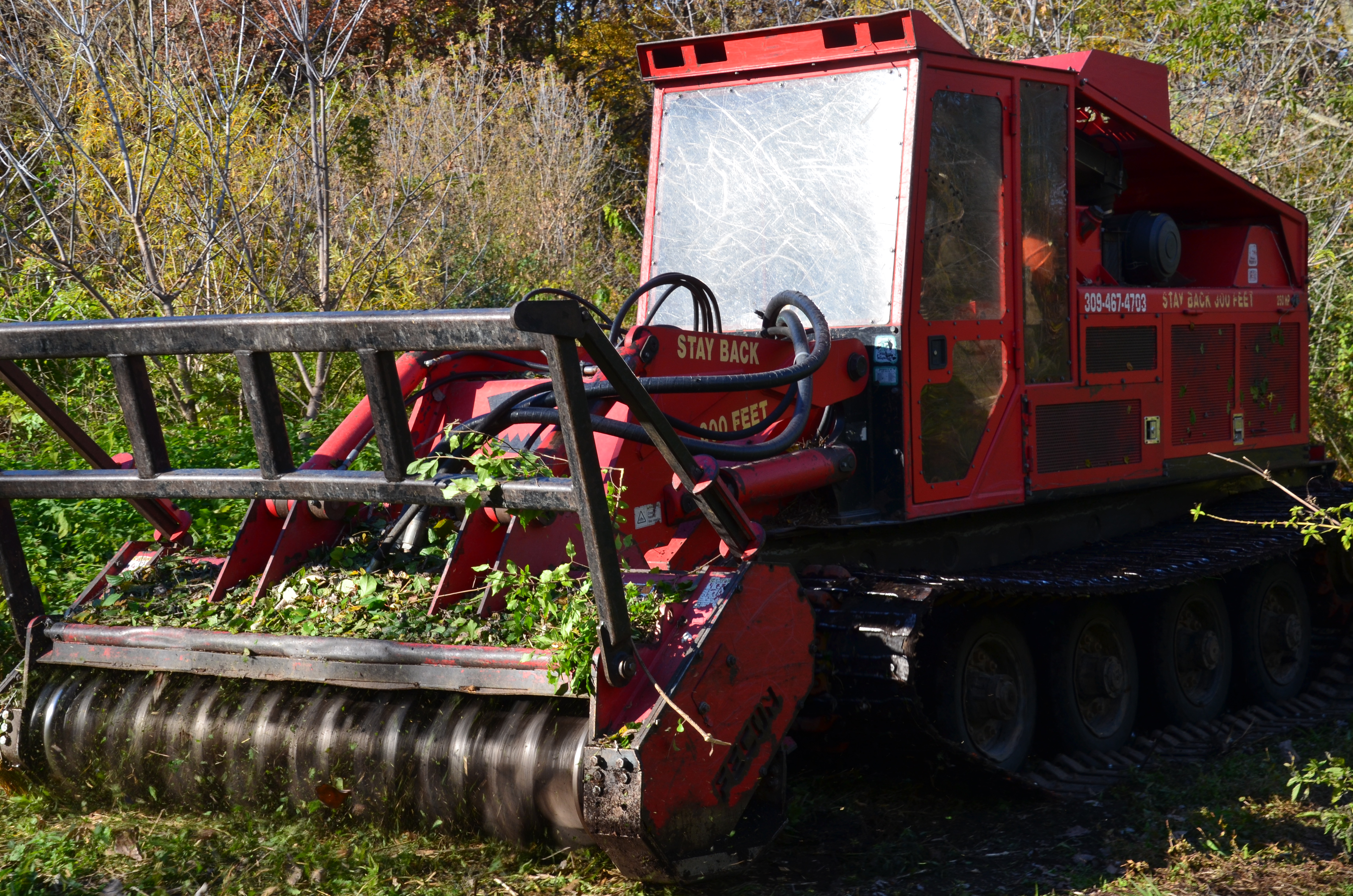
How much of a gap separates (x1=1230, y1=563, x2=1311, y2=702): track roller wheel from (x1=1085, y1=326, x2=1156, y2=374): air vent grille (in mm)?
1402

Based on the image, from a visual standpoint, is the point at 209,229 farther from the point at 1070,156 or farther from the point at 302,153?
the point at 1070,156

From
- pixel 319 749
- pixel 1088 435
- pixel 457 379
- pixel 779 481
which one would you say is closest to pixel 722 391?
pixel 779 481

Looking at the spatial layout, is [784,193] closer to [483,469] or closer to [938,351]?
[938,351]

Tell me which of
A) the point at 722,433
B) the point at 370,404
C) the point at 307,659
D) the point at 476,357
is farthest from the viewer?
the point at 476,357

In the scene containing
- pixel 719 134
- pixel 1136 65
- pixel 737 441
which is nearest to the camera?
pixel 737 441

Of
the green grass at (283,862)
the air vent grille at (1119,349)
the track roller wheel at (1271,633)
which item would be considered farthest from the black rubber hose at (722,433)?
the track roller wheel at (1271,633)

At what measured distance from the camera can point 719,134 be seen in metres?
6.00

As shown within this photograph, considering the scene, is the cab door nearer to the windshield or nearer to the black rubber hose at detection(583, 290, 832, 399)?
the windshield

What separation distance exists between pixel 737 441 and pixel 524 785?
1615 millimetres

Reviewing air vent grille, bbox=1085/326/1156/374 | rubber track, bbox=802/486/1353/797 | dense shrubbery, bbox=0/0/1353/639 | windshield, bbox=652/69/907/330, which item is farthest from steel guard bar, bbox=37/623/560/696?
air vent grille, bbox=1085/326/1156/374

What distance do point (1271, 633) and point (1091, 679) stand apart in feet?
6.51

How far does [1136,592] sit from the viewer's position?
5.91 m

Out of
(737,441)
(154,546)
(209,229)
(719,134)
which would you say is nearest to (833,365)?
(737,441)

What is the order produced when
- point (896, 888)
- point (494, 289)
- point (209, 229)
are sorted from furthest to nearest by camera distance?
point (494, 289)
point (209, 229)
point (896, 888)
